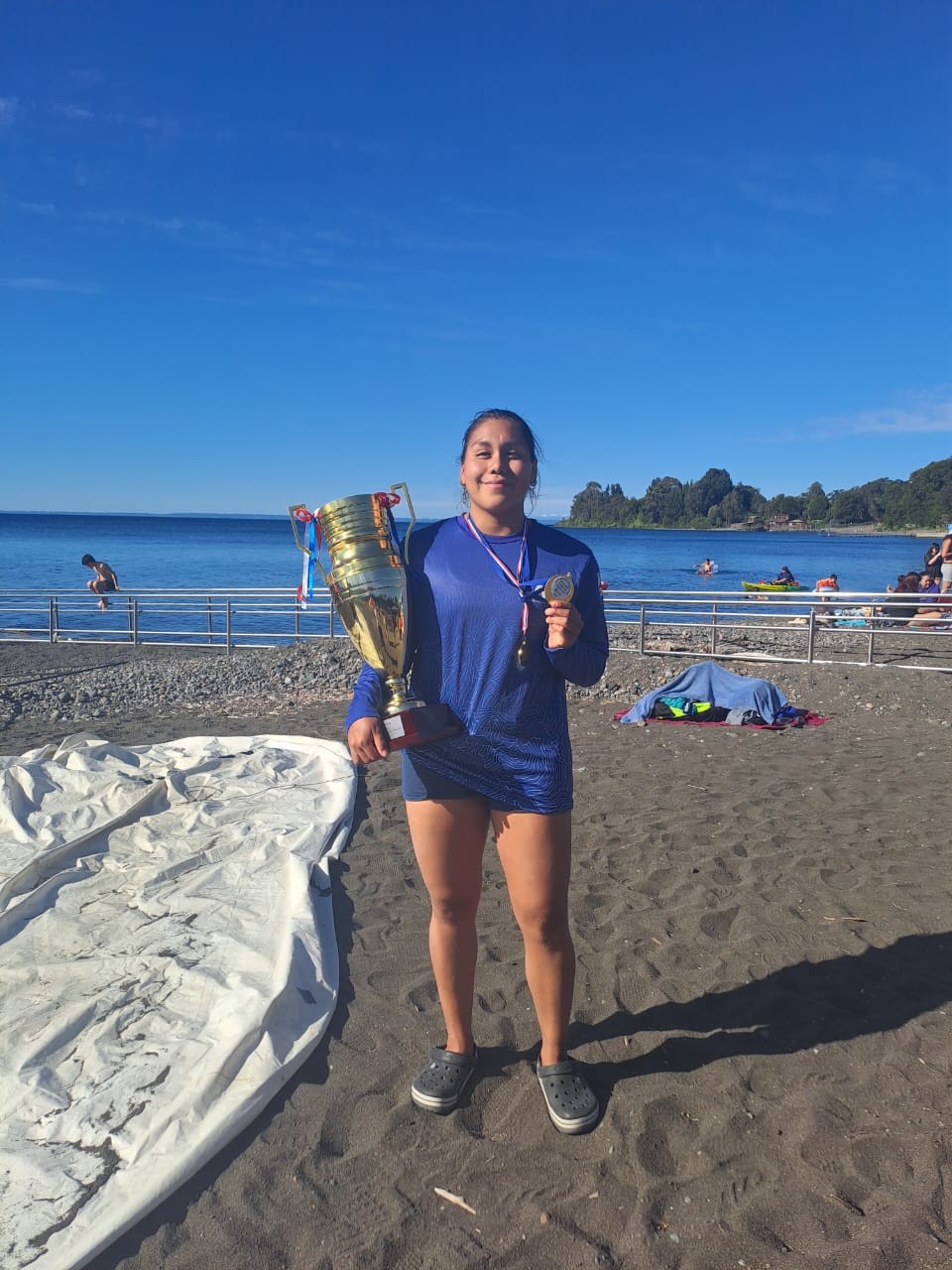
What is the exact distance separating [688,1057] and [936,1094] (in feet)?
2.13

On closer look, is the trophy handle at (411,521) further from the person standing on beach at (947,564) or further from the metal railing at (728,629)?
the person standing on beach at (947,564)

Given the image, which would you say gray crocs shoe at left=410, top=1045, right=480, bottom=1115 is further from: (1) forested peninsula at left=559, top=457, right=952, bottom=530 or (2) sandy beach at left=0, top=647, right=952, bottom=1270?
(1) forested peninsula at left=559, top=457, right=952, bottom=530

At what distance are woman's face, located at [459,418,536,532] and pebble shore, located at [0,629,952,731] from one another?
189 inches

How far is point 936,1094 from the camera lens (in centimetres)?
230

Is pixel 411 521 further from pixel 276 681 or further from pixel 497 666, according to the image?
pixel 276 681

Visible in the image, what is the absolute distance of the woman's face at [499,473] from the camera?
2.11 metres

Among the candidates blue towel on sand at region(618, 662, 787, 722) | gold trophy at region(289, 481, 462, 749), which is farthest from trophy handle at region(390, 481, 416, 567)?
blue towel on sand at region(618, 662, 787, 722)

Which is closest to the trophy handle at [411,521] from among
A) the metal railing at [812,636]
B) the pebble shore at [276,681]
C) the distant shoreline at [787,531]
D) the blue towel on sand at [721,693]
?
the pebble shore at [276,681]

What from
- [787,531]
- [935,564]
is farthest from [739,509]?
[935,564]

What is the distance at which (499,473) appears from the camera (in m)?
2.11

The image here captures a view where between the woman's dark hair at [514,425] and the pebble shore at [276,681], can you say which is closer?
the woman's dark hair at [514,425]

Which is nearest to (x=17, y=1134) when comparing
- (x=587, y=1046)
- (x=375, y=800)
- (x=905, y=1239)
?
(x=587, y=1046)

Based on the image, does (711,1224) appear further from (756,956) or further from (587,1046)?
(756,956)

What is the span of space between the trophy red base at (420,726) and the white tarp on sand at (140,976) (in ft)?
3.52
